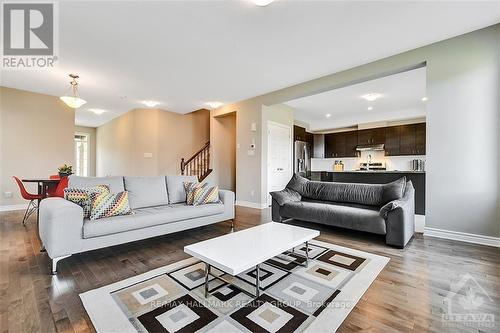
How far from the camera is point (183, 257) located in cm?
246

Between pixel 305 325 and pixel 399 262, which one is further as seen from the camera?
pixel 399 262

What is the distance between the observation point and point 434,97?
3.20m

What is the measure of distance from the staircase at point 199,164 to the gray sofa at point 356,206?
365 cm

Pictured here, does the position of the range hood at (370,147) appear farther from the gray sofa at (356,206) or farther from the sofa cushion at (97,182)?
the sofa cushion at (97,182)

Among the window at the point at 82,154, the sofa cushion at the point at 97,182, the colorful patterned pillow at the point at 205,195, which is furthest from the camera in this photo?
the window at the point at 82,154

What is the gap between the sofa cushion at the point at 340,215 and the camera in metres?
2.99

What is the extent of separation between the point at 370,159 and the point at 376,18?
5.82m

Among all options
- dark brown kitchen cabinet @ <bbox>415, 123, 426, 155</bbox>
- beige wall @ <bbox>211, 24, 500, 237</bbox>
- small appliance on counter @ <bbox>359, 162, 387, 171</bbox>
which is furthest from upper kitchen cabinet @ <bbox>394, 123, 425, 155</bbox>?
beige wall @ <bbox>211, 24, 500, 237</bbox>

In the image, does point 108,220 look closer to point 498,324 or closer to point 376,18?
point 498,324

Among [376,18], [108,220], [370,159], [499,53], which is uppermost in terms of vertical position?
[376,18]

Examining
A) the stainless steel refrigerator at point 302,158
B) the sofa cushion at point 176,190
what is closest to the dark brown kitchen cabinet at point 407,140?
the stainless steel refrigerator at point 302,158

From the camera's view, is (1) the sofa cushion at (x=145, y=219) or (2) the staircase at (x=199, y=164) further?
(2) the staircase at (x=199, y=164)

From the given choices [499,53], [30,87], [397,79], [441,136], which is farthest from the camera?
[30,87]

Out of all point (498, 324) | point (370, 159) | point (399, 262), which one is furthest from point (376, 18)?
point (370, 159)
